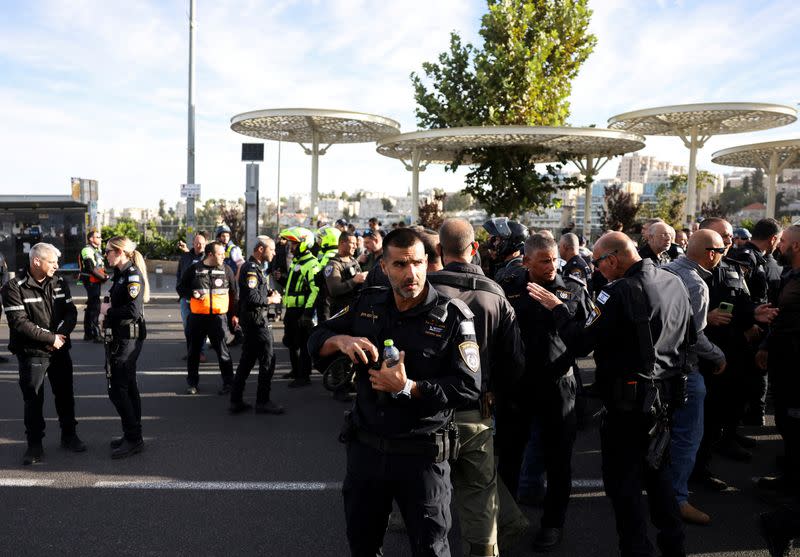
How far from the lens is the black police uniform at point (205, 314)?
265 inches

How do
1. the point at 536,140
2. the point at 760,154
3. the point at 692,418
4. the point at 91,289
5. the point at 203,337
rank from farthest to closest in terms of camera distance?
1. the point at 760,154
2. the point at 536,140
3. the point at 91,289
4. the point at 203,337
5. the point at 692,418

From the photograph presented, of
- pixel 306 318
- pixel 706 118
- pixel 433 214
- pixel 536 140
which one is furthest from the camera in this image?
pixel 433 214

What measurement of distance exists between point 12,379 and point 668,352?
7.67 metres

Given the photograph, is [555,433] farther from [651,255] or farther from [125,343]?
[125,343]

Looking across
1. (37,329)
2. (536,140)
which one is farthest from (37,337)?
(536,140)

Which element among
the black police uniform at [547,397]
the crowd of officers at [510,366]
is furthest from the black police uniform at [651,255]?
the black police uniform at [547,397]

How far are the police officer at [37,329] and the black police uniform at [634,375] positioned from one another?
13.6 ft

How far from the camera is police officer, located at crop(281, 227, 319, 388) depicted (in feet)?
23.2

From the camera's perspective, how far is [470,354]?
2.46 m

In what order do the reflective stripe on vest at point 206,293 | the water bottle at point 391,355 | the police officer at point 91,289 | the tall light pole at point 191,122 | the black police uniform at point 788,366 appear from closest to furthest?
1. the water bottle at point 391,355
2. the black police uniform at point 788,366
3. the reflective stripe on vest at point 206,293
4. the police officer at point 91,289
5. the tall light pole at point 191,122

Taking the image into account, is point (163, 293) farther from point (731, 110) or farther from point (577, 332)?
point (731, 110)

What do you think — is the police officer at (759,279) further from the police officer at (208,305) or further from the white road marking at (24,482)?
the white road marking at (24,482)

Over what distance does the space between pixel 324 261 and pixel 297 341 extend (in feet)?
3.64

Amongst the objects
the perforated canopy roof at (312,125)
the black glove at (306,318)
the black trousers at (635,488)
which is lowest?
the black trousers at (635,488)
